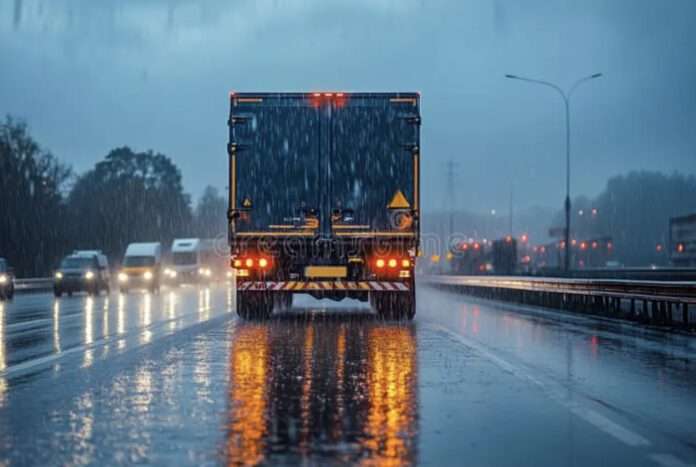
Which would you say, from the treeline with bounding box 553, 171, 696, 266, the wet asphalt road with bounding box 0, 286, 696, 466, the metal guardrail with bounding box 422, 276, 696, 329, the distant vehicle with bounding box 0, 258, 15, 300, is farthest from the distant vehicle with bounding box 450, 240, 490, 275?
the wet asphalt road with bounding box 0, 286, 696, 466

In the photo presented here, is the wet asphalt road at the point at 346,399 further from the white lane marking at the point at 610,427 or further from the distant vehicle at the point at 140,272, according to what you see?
the distant vehicle at the point at 140,272

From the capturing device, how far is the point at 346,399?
9.63m

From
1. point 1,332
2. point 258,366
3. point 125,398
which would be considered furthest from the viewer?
point 1,332

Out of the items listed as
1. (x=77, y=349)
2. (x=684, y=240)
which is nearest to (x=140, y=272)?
(x=77, y=349)

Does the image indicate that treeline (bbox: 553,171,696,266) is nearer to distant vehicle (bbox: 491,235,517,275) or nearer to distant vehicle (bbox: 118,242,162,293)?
distant vehicle (bbox: 491,235,517,275)

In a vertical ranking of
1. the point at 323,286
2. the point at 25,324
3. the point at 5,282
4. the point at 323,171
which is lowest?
the point at 25,324

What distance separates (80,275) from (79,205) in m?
63.0

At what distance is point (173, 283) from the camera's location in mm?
A: 68062

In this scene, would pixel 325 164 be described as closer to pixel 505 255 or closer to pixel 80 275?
pixel 80 275

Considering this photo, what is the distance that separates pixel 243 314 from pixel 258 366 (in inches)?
384

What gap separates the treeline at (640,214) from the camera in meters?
137

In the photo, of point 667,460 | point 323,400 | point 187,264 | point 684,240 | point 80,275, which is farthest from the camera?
point 684,240

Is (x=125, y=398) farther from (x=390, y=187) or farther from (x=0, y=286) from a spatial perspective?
Answer: (x=0, y=286)

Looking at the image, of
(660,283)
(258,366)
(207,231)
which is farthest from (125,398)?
(207,231)
